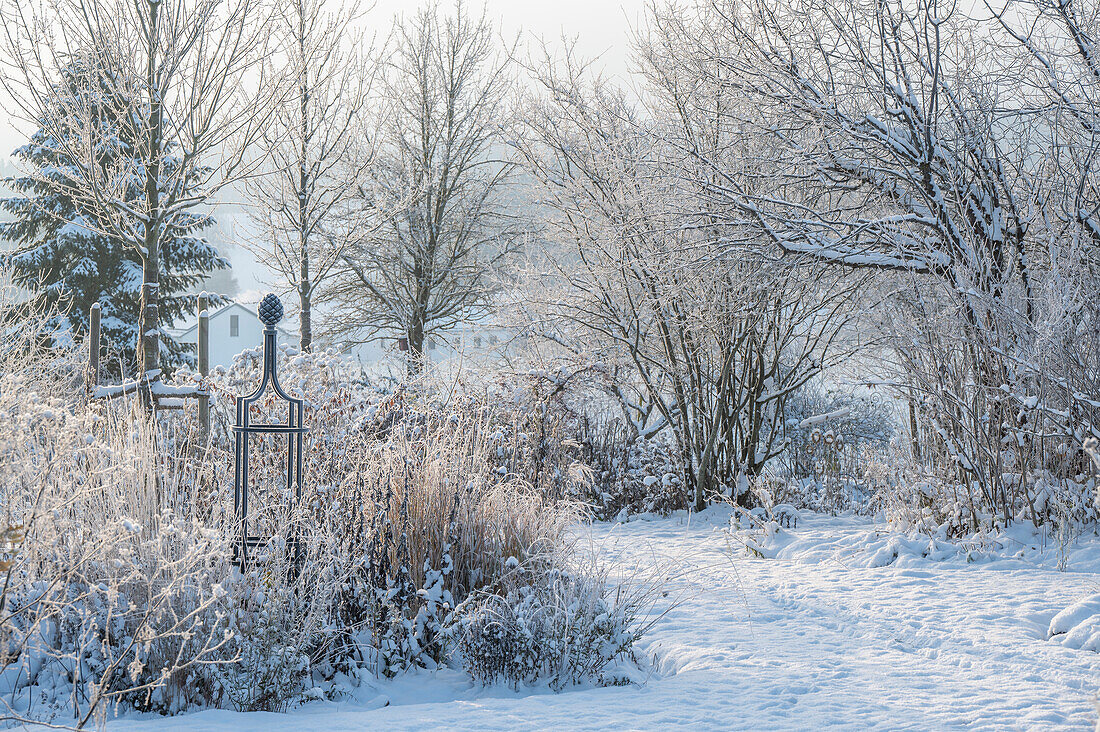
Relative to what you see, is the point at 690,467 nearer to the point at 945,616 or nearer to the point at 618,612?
the point at 945,616

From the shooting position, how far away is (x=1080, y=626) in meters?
Result: 3.61

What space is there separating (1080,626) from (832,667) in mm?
1162

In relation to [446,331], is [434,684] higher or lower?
lower

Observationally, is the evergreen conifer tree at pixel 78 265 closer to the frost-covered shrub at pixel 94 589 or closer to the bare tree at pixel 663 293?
the bare tree at pixel 663 293

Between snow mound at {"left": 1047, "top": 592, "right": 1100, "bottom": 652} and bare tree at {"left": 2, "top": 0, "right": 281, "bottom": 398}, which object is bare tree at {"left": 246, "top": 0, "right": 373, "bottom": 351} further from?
snow mound at {"left": 1047, "top": 592, "right": 1100, "bottom": 652}

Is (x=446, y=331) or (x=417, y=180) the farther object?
(x=446, y=331)

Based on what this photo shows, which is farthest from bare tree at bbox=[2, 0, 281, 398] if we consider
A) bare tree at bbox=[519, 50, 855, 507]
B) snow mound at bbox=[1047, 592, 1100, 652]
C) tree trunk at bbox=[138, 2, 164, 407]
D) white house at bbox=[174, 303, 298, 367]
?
white house at bbox=[174, 303, 298, 367]

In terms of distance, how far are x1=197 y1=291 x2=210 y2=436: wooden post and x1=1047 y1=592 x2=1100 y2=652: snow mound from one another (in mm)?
5585

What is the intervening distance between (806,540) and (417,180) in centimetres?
1180

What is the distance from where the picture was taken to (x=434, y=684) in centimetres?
336

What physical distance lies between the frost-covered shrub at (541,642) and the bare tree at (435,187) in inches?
493

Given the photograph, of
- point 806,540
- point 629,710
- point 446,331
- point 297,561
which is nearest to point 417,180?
point 446,331

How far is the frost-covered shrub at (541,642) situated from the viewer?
129 inches

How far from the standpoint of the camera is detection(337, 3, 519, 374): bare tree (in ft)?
53.3
